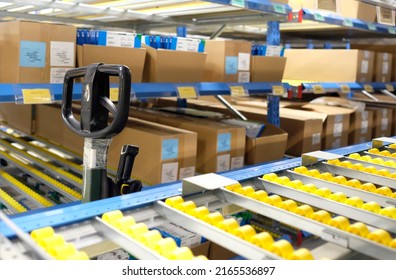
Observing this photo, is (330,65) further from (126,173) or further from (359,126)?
(126,173)

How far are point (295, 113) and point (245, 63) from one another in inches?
35.3

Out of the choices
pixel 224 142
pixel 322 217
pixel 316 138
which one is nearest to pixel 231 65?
pixel 224 142

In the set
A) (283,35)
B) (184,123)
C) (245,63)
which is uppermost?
(283,35)

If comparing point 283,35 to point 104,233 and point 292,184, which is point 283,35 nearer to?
point 292,184

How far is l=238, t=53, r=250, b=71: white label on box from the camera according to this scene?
98.7 inches

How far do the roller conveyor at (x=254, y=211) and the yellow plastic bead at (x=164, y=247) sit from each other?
0.09ft

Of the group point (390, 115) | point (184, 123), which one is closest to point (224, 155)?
point (184, 123)

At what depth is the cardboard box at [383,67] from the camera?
3619 millimetres

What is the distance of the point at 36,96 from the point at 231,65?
1137mm

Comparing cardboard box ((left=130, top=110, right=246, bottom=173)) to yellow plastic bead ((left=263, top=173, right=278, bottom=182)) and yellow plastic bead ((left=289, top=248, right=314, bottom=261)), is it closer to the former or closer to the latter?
yellow plastic bead ((left=263, top=173, right=278, bottom=182))

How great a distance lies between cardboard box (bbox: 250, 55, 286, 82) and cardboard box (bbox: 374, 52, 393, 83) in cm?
127

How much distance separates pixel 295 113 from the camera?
3.28m

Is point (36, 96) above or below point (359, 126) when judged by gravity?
above

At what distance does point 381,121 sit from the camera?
3674 millimetres
